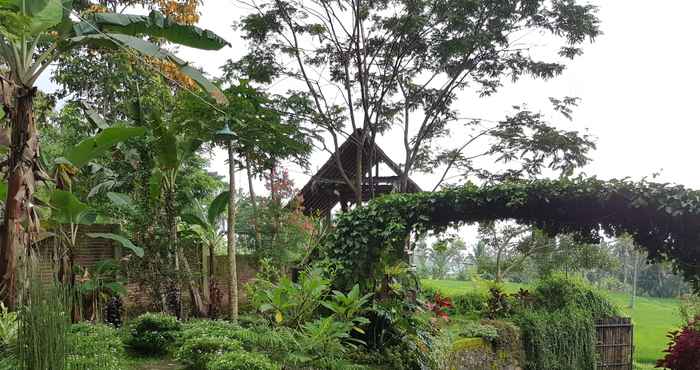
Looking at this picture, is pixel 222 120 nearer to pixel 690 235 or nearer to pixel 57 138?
pixel 690 235

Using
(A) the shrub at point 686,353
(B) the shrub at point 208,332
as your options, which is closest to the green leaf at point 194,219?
(B) the shrub at point 208,332

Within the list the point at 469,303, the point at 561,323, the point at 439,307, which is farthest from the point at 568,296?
the point at 439,307

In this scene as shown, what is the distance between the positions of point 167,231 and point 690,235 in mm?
A: 6909

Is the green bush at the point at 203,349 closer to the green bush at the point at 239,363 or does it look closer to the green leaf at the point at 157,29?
the green bush at the point at 239,363

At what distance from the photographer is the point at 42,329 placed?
3203 mm

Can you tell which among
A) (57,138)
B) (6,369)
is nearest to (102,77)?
(57,138)

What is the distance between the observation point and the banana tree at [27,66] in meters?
5.23

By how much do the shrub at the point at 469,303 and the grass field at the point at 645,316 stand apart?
0.50ft

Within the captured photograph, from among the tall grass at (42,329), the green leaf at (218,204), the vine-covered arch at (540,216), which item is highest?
the green leaf at (218,204)

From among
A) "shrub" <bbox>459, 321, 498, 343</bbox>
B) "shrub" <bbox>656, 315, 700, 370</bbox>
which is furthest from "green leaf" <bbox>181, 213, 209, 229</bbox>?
"shrub" <bbox>656, 315, 700, 370</bbox>

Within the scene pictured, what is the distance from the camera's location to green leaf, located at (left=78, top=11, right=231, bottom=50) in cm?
611

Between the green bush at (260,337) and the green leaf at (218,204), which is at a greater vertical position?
the green leaf at (218,204)

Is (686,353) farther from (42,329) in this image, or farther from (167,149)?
(167,149)

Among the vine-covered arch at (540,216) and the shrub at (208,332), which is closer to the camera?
the shrub at (208,332)
